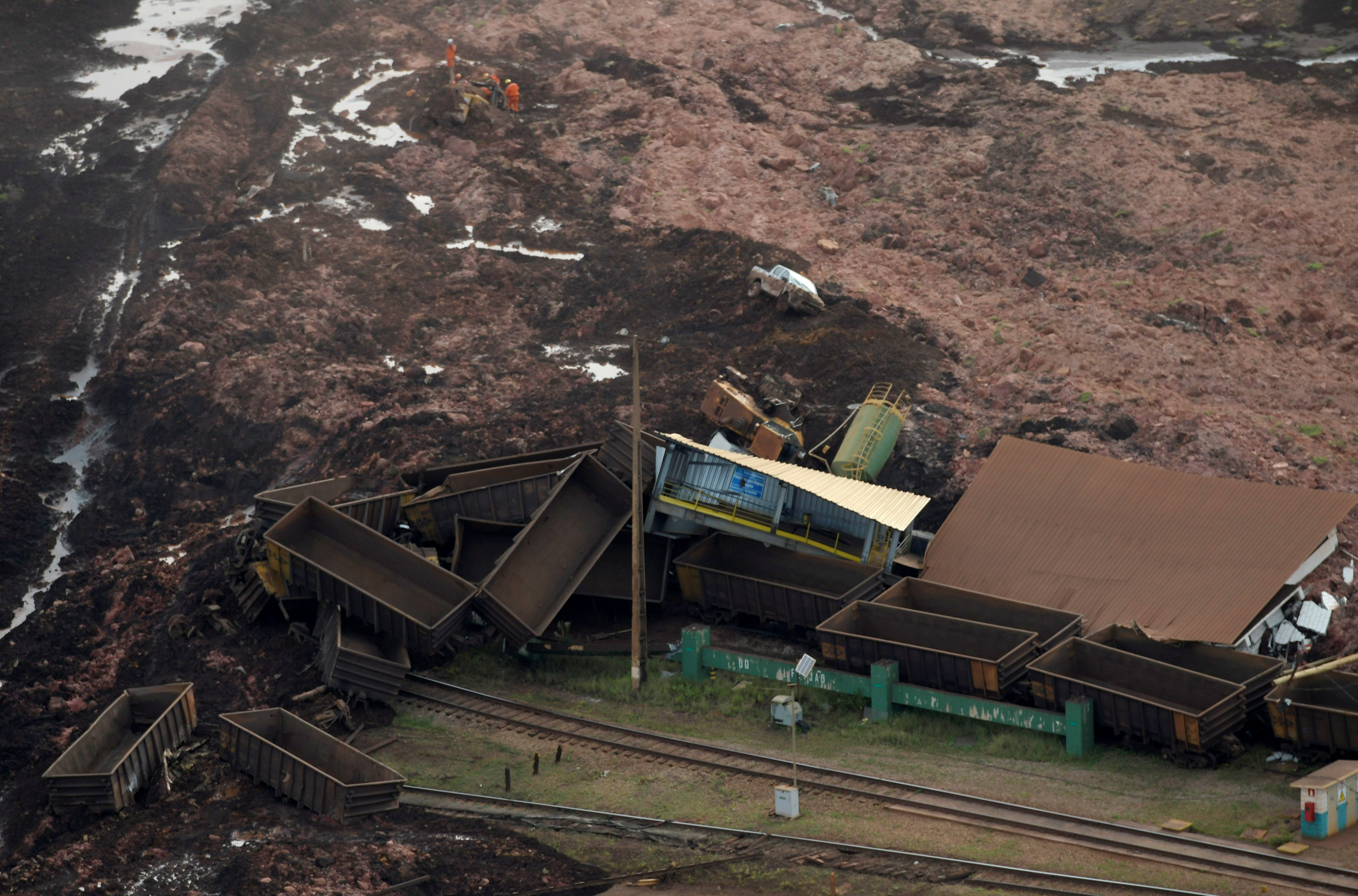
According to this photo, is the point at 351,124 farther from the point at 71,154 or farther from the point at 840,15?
the point at 840,15

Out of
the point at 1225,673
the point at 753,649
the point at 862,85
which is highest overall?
the point at 862,85

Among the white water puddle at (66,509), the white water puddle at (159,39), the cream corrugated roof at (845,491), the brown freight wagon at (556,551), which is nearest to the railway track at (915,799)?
the brown freight wagon at (556,551)

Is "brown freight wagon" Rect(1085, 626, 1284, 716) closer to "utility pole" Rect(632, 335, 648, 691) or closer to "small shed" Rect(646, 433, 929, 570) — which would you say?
"small shed" Rect(646, 433, 929, 570)

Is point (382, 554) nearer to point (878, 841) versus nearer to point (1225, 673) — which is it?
point (878, 841)

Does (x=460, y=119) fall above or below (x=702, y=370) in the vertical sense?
above

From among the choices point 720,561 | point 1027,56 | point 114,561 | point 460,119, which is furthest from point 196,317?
point 1027,56

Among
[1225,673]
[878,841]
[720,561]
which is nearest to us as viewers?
[878,841]

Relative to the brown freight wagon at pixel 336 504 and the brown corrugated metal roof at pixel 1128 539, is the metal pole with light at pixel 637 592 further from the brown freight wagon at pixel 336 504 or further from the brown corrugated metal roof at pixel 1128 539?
the brown corrugated metal roof at pixel 1128 539
